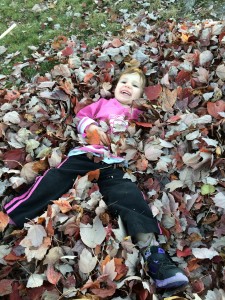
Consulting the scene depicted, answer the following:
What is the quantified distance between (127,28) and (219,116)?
270cm

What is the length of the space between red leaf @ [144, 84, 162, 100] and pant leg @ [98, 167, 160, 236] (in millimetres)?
1028

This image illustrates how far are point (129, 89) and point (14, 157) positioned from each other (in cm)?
136

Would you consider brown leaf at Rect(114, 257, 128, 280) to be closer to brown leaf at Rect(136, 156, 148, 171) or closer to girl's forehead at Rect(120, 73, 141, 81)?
brown leaf at Rect(136, 156, 148, 171)

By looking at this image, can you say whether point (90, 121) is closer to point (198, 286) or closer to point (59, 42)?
point (198, 286)

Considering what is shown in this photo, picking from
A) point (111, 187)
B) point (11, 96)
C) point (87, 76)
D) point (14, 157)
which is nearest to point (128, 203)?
point (111, 187)

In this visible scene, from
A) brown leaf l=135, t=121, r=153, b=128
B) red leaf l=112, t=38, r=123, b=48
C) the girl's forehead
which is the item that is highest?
red leaf l=112, t=38, r=123, b=48

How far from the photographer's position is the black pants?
8.83 ft

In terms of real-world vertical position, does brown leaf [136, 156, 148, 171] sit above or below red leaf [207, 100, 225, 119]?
below

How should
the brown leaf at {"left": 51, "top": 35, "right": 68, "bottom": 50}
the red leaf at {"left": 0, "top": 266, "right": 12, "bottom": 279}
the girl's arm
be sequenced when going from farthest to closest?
the brown leaf at {"left": 51, "top": 35, "right": 68, "bottom": 50} → the girl's arm → the red leaf at {"left": 0, "top": 266, "right": 12, "bottom": 279}

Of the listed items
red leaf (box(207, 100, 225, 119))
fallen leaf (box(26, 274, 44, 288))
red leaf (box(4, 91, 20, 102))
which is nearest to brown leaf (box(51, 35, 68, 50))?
red leaf (box(4, 91, 20, 102))

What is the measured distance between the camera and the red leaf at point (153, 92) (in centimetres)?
371

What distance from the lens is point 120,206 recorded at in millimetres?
2766

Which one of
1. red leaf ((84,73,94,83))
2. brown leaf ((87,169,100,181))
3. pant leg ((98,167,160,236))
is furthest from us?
red leaf ((84,73,94,83))

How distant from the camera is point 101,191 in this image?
298cm
